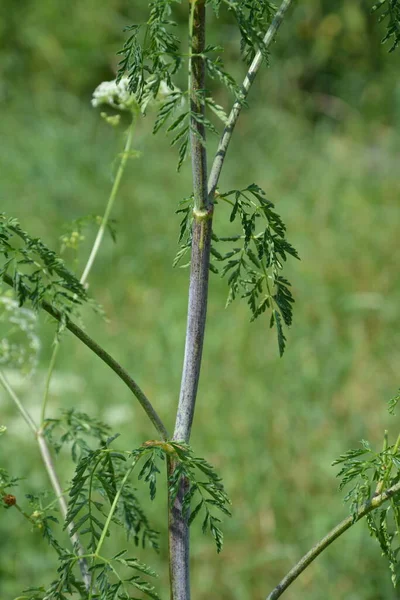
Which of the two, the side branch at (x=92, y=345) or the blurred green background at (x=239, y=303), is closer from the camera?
the side branch at (x=92, y=345)

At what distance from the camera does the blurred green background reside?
132 inches

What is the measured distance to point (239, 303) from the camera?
4867mm

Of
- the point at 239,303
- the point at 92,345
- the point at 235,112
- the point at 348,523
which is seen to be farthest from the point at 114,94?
the point at 239,303

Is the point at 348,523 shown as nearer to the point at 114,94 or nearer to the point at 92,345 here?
the point at 92,345

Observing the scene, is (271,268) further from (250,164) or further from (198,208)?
(250,164)

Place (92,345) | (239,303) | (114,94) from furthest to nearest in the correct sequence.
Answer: (239,303) → (114,94) → (92,345)

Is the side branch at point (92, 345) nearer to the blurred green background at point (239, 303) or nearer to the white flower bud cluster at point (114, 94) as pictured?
the white flower bud cluster at point (114, 94)

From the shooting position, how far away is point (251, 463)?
3545 mm

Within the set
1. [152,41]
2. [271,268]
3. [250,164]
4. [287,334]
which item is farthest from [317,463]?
[250,164]

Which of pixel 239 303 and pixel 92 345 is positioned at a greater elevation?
pixel 239 303

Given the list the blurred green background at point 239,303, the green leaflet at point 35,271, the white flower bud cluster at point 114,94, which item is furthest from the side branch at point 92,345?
the blurred green background at point 239,303

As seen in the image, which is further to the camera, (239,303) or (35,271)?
(239,303)

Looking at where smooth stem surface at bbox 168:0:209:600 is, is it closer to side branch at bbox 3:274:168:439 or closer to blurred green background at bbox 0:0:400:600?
side branch at bbox 3:274:168:439

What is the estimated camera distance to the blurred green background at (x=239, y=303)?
3.36 metres
